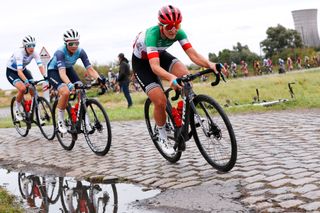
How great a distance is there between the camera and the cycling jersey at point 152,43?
22.4ft

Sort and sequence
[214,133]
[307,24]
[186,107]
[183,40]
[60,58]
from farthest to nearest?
[307,24], [60,58], [183,40], [186,107], [214,133]

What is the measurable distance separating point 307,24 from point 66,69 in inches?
4038

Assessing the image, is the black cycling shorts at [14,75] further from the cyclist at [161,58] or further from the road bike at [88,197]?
the road bike at [88,197]

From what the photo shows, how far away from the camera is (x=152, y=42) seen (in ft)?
22.5

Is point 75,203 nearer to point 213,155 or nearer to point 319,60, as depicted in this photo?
point 213,155

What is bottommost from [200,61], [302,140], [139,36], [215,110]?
[302,140]

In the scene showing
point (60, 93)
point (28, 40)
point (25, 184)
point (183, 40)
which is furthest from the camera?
point (28, 40)

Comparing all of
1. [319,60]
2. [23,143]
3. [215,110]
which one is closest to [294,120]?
[215,110]

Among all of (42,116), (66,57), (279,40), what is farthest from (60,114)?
(279,40)

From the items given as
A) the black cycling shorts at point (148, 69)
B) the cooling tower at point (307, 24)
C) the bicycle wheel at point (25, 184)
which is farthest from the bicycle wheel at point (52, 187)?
the cooling tower at point (307, 24)

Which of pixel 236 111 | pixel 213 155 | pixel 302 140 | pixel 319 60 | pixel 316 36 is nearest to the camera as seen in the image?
pixel 213 155

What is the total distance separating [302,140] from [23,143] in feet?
22.4

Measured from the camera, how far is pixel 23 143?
12.1m

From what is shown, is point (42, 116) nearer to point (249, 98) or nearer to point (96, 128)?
point (96, 128)
